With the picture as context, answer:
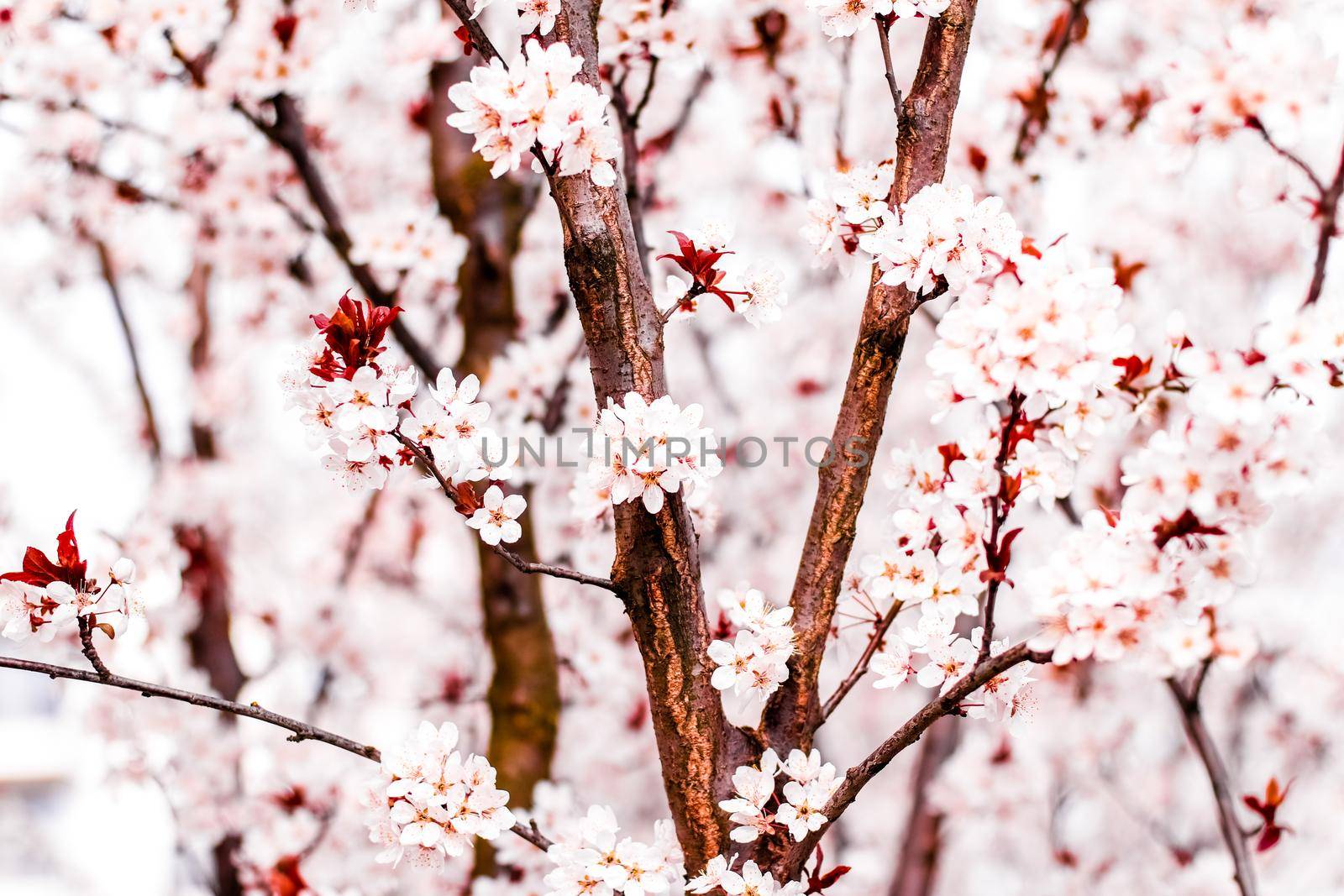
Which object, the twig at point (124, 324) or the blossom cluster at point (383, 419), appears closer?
the blossom cluster at point (383, 419)

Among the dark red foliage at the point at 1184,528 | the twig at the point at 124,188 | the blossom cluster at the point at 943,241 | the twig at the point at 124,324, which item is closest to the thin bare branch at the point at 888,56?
the blossom cluster at the point at 943,241

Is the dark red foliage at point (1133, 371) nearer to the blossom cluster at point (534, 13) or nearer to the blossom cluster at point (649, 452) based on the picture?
the blossom cluster at point (649, 452)

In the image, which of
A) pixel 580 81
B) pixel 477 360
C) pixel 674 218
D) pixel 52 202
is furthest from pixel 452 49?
pixel 52 202

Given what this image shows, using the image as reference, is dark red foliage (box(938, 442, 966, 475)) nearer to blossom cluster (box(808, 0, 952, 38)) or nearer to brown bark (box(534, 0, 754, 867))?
brown bark (box(534, 0, 754, 867))

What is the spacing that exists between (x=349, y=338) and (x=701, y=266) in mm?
441

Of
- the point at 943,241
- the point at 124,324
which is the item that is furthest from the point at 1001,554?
the point at 124,324

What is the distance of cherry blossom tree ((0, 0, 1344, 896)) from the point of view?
1071 millimetres

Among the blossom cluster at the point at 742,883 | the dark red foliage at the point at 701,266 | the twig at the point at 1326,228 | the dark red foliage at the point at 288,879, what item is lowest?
the blossom cluster at the point at 742,883

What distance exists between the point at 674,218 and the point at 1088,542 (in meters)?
2.75

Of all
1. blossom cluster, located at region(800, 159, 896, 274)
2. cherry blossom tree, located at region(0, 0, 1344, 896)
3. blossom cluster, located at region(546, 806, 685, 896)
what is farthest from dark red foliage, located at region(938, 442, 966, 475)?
blossom cluster, located at region(546, 806, 685, 896)

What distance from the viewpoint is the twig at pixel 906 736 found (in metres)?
1.06

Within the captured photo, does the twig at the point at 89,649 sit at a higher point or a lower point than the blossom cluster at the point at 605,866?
higher

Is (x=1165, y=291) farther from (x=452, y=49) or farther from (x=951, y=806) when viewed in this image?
(x=452, y=49)

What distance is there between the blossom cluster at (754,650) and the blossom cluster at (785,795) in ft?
0.30
